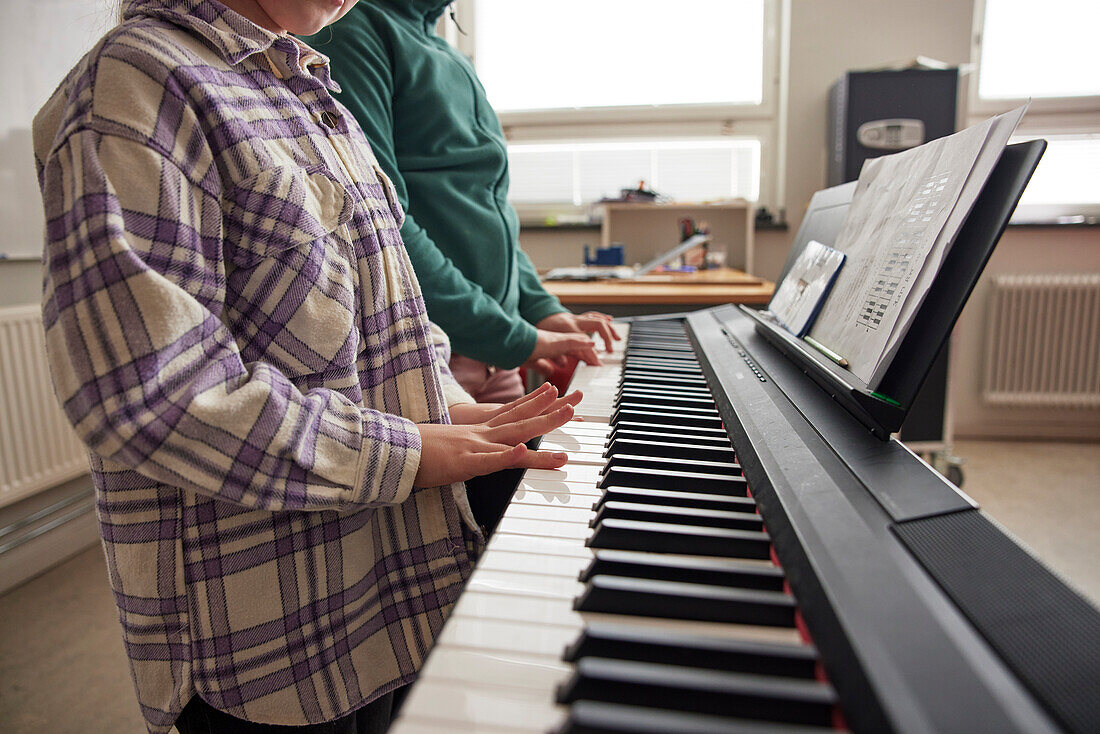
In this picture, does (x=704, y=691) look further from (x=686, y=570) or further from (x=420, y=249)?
(x=420, y=249)

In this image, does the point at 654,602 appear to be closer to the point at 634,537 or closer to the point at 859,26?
the point at 634,537

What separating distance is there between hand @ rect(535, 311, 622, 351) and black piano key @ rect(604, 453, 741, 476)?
2.26 feet

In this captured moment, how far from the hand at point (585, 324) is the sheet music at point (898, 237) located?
0.57m

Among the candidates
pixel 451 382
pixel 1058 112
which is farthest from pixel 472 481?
pixel 1058 112

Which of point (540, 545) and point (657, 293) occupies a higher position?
point (540, 545)

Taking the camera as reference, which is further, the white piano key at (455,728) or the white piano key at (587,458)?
the white piano key at (587,458)

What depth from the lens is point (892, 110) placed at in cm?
289

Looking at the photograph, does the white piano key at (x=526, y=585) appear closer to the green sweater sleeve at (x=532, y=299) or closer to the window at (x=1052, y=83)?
the green sweater sleeve at (x=532, y=299)

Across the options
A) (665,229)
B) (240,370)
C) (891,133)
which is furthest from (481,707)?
(665,229)

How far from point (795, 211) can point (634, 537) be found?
3.26m

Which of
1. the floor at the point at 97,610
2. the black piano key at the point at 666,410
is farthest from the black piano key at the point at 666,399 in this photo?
the floor at the point at 97,610

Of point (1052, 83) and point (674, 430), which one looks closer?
point (674, 430)

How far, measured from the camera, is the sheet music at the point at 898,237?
2.01 feet

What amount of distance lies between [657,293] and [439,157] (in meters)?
1.04
